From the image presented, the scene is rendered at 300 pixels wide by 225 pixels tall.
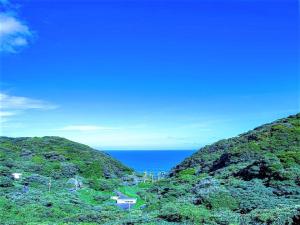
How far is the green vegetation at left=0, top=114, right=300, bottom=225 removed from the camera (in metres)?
18.1

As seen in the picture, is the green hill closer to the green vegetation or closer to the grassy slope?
the green vegetation

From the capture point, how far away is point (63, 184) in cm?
4303

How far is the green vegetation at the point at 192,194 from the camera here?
59.4ft

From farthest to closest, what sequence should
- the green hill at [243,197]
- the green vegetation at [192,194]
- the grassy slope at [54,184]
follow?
1. the grassy slope at [54,184]
2. the green vegetation at [192,194]
3. the green hill at [243,197]

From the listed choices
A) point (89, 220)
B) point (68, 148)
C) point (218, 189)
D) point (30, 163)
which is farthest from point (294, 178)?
point (68, 148)

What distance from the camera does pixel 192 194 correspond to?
2677 cm

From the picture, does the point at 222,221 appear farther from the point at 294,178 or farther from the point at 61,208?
the point at 61,208

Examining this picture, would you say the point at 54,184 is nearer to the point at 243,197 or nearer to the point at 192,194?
the point at 192,194

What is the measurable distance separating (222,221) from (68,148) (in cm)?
5937

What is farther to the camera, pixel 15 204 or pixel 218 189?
pixel 15 204

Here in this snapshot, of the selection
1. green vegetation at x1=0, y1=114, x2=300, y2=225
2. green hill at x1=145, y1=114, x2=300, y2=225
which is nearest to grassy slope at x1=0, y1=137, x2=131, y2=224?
green vegetation at x1=0, y1=114, x2=300, y2=225

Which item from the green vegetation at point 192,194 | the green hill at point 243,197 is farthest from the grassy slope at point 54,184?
the green hill at point 243,197

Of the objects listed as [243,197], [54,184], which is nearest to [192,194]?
[243,197]

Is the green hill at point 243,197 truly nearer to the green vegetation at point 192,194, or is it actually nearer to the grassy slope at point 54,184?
the green vegetation at point 192,194
